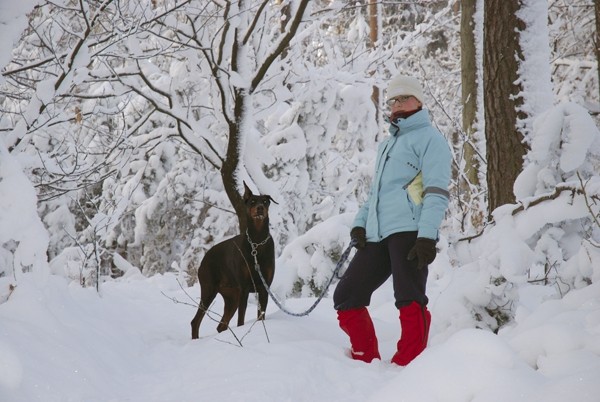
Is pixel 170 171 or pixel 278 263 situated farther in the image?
pixel 170 171

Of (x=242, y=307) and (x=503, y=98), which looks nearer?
(x=242, y=307)

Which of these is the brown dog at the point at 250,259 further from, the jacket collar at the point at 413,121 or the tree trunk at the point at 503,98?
the tree trunk at the point at 503,98

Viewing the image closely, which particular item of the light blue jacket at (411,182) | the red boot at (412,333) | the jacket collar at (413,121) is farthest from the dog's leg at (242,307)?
the jacket collar at (413,121)

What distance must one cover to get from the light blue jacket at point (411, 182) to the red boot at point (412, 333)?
1.83ft

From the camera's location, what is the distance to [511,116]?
219 inches

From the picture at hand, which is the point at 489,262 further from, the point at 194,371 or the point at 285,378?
the point at 194,371

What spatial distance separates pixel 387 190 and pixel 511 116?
2.11 m

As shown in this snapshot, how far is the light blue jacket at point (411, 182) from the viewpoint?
3.89 metres

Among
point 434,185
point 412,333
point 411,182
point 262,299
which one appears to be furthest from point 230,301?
point 434,185

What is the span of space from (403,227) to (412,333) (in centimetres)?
74

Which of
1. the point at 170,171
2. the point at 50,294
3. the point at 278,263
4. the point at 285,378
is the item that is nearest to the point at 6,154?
the point at 50,294

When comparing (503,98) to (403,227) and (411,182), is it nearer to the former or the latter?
(411,182)

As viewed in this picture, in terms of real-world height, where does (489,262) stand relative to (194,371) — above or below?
above

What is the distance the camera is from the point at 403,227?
158 inches
